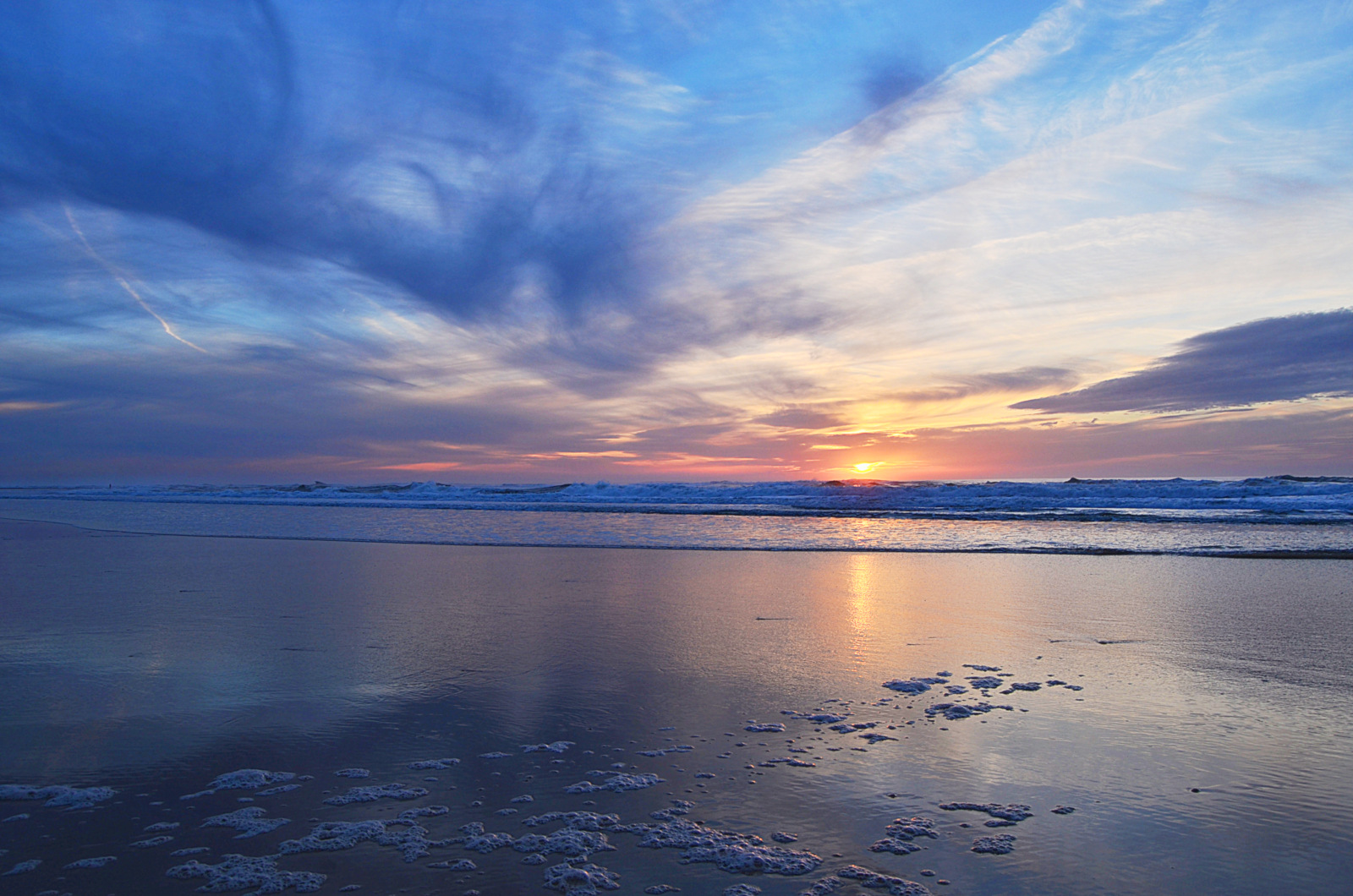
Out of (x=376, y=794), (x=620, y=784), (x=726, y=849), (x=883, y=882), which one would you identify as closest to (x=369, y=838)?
(x=376, y=794)

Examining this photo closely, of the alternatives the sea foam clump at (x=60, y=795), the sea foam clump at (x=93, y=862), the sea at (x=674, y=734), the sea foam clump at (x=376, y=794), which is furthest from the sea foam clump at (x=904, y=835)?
the sea foam clump at (x=60, y=795)

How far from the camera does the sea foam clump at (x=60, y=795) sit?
3.17m

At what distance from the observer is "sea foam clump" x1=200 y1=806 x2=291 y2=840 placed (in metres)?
2.94

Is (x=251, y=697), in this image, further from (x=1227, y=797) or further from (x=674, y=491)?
(x=674, y=491)

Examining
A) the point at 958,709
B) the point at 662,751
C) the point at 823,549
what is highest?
the point at 823,549

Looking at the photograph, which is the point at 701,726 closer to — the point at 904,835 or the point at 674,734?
the point at 674,734

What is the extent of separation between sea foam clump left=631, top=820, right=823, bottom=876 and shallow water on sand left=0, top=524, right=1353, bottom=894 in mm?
53

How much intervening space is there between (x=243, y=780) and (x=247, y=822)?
48 cm

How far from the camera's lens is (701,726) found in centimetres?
420

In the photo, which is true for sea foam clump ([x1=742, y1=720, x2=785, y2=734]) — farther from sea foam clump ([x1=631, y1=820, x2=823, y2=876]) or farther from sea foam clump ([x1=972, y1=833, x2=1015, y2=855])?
sea foam clump ([x1=972, y1=833, x2=1015, y2=855])

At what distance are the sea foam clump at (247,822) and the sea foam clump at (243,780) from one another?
0.86 feet

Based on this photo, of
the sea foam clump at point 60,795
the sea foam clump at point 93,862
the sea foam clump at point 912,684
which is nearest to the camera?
the sea foam clump at point 93,862

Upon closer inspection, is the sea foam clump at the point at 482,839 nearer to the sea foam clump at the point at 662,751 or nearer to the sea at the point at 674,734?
the sea at the point at 674,734

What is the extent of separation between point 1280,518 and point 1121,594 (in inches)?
654
